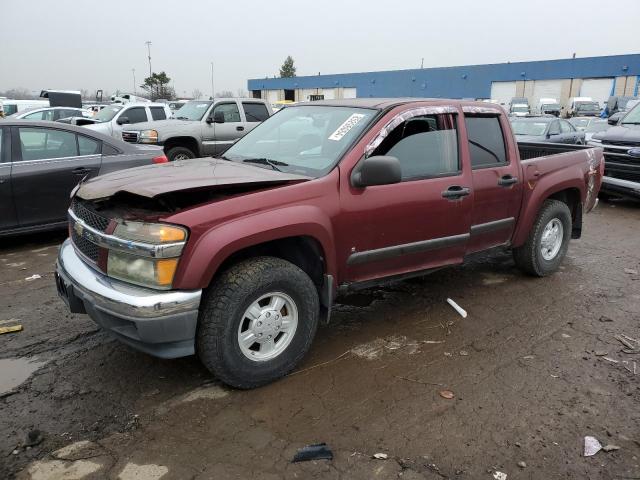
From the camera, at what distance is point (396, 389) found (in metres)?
3.30

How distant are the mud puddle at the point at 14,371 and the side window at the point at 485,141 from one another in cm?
371

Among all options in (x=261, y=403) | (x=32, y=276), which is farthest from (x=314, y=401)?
(x=32, y=276)

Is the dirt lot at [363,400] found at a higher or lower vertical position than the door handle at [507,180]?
lower

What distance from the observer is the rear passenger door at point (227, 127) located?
1174cm

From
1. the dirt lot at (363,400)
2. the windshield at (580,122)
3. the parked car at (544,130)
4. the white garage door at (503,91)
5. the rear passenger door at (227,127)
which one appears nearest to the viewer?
the dirt lot at (363,400)

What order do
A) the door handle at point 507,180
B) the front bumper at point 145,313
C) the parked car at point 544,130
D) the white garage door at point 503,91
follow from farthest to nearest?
the white garage door at point 503,91 → the parked car at point 544,130 → the door handle at point 507,180 → the front bumper at point 145,313

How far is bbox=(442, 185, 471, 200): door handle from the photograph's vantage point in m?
4.02

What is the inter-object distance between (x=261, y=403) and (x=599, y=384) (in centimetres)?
226

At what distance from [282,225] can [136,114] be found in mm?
12128

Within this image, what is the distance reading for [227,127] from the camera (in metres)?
11.9

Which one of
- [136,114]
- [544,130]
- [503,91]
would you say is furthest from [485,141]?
[503,91]

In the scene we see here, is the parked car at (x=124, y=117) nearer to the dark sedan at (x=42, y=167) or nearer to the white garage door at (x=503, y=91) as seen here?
the dark sedan at (x=42, y=167)

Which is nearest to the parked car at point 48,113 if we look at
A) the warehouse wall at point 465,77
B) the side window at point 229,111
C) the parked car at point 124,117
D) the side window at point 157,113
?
the parked car at point 124,117

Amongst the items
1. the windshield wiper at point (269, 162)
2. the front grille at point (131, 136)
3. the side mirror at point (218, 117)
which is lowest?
the front grille at point (131, 136)
